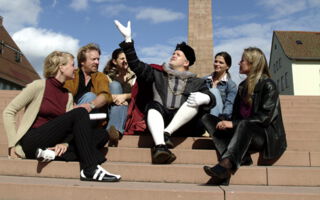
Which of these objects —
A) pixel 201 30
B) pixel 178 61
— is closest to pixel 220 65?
pixel 178 61

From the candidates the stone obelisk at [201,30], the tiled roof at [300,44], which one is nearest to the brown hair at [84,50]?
the stone obelisk at [201,30]

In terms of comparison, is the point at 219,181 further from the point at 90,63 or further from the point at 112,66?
the point at 112,66

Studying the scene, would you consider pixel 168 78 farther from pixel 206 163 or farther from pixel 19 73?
pixel 19 73

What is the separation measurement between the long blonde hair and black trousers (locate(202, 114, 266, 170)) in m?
0.41

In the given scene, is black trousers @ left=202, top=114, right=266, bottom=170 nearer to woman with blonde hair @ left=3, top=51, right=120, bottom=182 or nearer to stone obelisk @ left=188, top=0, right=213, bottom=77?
woman with blonde hair @ left=3, top=51, right=120, bottom=182

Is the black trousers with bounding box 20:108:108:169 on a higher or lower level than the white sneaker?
higher

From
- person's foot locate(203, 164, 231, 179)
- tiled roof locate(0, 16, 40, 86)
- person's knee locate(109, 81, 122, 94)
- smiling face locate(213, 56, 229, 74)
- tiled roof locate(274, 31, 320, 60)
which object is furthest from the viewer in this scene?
tiled roof locate(274, 31, 320, 60)

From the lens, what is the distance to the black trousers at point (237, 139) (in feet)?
8.13

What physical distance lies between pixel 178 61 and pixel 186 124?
76cm

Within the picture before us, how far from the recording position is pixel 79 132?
2564mm

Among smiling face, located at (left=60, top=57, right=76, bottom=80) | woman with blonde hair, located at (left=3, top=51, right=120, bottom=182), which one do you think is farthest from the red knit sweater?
smiling face, located at (left=60, top=57, right=76, bottom=80)

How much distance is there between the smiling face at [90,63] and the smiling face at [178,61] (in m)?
0.92

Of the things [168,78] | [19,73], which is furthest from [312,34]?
A: [168,78]

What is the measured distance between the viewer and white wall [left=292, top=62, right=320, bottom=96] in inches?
1046
